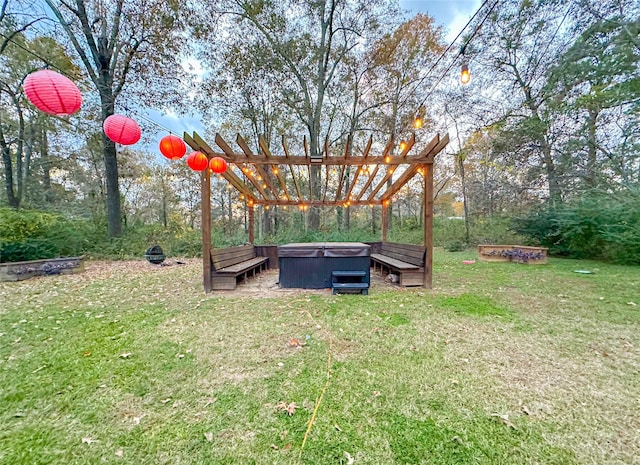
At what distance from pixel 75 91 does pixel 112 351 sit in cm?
261

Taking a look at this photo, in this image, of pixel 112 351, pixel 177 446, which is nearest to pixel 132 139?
pixel 112 351

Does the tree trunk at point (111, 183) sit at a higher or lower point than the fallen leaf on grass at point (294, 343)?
higher

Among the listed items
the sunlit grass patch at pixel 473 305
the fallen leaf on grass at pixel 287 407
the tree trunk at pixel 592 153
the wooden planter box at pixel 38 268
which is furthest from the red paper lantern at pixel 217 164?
the tree trunk at pixel 592 153

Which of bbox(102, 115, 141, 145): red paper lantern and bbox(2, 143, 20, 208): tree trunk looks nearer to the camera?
bbox(102, 115, 141, 145): red paper lantern

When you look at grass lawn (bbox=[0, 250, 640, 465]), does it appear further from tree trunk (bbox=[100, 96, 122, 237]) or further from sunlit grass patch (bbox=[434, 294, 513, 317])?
tree trunk (bbox=[100, 96, 122, 237])

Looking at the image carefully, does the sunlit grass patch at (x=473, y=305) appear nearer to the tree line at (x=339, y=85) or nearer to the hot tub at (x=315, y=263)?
the hot tub at (x=315, y=263)

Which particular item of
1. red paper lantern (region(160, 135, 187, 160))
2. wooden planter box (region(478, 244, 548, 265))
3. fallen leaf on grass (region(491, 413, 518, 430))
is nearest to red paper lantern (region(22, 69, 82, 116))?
red paper lantern (region(160, 135, 187, 160))

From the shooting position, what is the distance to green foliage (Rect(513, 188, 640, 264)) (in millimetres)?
6688

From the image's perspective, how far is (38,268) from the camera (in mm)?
6008

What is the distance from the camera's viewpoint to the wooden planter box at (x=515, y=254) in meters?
7.49

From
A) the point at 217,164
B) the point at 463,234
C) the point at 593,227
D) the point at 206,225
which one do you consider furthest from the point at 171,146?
the point at 463,234

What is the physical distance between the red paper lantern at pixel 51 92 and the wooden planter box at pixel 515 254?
10333 millimetres

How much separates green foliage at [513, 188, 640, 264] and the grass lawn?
15.0ft

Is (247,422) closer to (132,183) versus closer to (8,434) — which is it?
(8,434)
